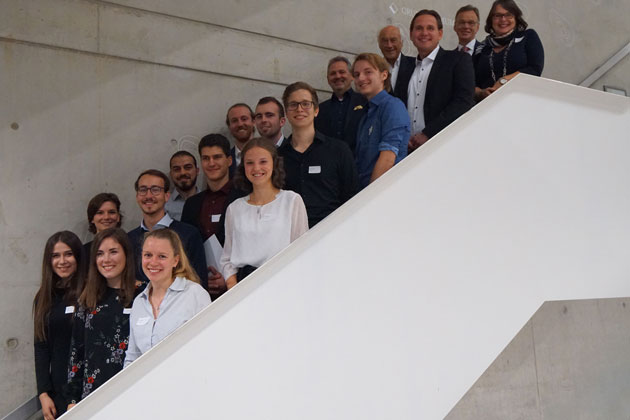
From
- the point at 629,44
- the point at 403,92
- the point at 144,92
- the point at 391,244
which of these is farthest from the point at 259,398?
the point at 629,44

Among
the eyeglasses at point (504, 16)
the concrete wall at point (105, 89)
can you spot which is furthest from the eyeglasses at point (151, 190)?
the eyeglasses at point (504, 16)

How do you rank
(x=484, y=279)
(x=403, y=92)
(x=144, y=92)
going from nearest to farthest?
(x=484, y=279) → (x=403, y=92) → (x=144, y=92)

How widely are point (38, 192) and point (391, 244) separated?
2483 mm

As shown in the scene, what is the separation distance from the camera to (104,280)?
2.71 m

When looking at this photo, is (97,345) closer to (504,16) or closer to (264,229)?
(264,229)

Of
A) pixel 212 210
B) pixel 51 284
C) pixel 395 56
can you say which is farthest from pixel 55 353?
pixel 395 56

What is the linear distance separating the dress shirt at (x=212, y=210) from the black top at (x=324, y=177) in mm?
547

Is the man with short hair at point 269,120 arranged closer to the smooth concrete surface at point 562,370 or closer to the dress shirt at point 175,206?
the dress shirt at point 175,206

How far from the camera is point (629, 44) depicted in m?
6.68

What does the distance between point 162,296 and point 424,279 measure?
99 centimetres

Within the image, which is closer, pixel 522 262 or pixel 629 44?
pixel 522 262

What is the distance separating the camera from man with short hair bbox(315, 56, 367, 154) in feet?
11.2

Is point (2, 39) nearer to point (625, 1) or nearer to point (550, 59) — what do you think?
point (550, 59)

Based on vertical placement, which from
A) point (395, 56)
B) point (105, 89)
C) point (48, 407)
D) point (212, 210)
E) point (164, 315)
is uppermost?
point (105, 89)
